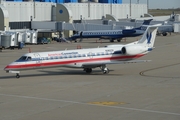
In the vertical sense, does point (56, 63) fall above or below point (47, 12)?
below

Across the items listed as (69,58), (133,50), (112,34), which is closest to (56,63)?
(69,58)

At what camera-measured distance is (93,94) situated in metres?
30.9

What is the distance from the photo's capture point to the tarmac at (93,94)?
24375 mm

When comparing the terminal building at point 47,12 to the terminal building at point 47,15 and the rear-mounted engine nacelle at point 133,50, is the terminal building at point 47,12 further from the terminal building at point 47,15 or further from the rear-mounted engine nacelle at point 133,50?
the rear-mounted engine nacelle at point 133,50

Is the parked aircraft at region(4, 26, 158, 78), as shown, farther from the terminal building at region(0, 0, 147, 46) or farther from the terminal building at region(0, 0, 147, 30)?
the terminal building at region(0, 0, 147, 30)

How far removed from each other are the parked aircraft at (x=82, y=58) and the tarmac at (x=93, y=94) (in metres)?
1.10

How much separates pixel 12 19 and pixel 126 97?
7032 cm

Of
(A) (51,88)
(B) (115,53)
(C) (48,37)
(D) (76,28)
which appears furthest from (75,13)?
(A) (51,88)

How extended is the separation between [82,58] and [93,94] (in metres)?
10.5

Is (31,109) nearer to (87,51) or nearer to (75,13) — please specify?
(87,51)

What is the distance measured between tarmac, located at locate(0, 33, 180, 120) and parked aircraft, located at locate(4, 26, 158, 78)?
110 cm

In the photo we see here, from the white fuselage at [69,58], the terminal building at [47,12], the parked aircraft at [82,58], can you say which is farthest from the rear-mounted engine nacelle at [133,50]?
the terminal building at [47,12]

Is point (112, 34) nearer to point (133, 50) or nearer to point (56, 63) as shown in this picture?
point (133, 50)

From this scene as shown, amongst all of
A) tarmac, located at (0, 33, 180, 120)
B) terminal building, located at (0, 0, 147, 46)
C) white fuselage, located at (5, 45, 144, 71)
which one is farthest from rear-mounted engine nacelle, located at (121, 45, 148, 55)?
terminal building, located at (0, 0, 147, 46)
